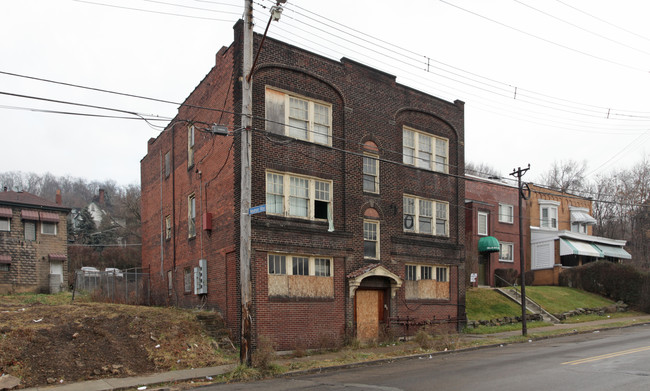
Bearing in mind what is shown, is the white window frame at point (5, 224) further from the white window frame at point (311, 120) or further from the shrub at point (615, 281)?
the shrub at point (615, 281)

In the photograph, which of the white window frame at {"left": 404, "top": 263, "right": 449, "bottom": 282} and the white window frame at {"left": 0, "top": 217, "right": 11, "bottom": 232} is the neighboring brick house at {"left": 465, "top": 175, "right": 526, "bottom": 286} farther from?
the white window frame at {"left": 0, "top": 217, "right": 11, "bottom": 232}

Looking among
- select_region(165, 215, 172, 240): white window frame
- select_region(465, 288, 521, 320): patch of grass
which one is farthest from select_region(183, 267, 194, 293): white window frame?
select_region(465, 288, 521, 320): patch of grass

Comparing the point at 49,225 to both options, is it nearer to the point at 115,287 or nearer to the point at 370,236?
the point at 115,287

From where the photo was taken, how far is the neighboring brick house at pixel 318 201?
20.1 metres

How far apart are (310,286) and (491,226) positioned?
25226 mm

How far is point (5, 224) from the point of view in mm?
37406

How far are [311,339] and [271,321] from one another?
1926 millimetres

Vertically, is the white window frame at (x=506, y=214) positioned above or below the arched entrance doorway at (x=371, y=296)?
above

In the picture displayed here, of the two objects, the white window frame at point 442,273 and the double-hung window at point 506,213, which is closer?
the white window frame at point 442,273

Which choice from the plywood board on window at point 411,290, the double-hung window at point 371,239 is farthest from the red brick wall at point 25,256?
the plywood board on window at point 411,290

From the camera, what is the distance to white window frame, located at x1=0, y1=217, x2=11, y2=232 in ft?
122

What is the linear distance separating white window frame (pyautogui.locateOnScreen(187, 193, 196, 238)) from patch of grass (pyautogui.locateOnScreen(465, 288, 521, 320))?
48.3 ft

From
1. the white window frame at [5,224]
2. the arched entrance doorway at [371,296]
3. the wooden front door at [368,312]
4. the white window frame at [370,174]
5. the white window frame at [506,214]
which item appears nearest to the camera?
the arched entrance doorway at [371,296]

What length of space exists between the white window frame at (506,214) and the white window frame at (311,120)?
25.3 meters
